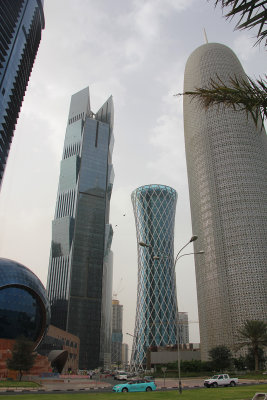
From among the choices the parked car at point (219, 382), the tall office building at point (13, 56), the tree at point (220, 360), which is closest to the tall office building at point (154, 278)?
the tree at point (220, 360)

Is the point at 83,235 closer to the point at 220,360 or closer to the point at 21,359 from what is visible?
the point at 220,360

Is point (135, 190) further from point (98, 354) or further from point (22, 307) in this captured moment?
point (22, 307)

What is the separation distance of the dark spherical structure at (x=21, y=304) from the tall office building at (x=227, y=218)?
146 feet

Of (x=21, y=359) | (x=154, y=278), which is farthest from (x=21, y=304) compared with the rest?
(x=154, y=278)

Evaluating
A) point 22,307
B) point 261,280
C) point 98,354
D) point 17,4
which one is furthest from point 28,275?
point 98,354

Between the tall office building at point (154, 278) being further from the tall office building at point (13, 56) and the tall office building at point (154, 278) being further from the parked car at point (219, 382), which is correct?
Result: the parked car at point (219, 382)

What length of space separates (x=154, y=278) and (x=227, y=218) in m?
46.4

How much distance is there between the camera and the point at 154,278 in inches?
4985

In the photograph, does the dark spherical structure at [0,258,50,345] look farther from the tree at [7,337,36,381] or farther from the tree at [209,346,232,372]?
A: the tree at [209,346,232,372]

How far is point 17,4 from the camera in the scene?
9206cm

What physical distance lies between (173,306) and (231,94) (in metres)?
134

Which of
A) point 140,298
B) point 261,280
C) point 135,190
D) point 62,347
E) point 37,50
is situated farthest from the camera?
point 135,190

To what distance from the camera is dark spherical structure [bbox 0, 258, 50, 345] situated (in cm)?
6238

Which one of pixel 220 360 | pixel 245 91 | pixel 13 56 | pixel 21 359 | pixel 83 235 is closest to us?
pixel 245 91
